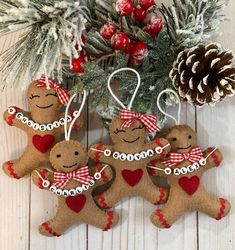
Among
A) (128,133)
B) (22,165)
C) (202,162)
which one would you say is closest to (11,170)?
(22,165)

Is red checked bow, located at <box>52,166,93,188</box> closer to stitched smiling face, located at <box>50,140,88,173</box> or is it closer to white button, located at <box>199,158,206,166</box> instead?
stitched smiling face, located at <box>50,140,88,173</box>

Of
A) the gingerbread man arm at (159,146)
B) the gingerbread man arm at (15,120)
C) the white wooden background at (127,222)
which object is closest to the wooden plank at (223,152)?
the white wooden background at (127,222)

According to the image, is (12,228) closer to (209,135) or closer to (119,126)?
(119,126)

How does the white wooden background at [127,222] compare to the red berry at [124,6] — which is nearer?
the red berry at [124,6]

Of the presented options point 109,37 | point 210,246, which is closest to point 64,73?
point 109,37

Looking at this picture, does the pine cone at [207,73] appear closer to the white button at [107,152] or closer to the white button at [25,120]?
the white button at [107,152]

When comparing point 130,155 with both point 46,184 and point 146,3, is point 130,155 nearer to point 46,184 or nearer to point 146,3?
point 46,184
